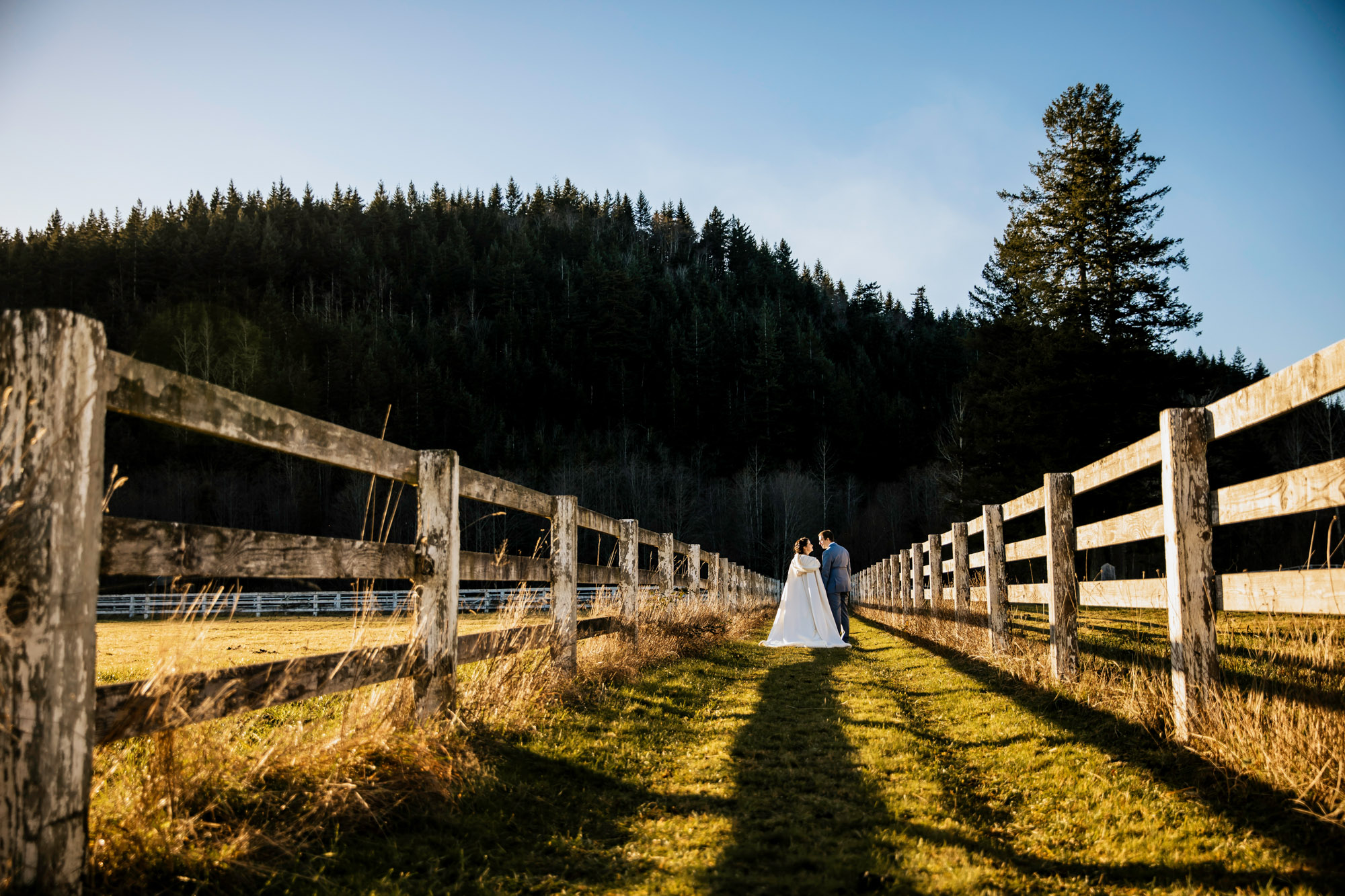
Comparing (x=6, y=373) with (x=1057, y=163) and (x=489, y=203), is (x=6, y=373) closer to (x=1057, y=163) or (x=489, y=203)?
(x=1057, y=163)

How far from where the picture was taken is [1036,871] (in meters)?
2.71

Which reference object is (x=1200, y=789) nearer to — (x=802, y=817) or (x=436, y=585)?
(x=802, y=817)

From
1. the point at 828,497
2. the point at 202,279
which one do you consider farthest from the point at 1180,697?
the point at 202,279

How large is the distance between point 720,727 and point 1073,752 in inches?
78.6

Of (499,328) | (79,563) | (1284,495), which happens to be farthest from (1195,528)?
(499,328)

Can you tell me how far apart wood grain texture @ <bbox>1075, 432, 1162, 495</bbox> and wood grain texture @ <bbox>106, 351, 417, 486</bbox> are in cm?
369

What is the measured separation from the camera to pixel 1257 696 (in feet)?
11.4

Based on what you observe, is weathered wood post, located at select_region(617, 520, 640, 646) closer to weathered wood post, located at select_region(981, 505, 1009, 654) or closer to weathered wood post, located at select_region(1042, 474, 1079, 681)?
weathered wood post, located at select_region(981, 505, 1009, 654)

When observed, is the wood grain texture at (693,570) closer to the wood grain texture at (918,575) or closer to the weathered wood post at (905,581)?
the wood grain texture at (918,575)

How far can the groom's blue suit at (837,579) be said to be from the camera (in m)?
12.9

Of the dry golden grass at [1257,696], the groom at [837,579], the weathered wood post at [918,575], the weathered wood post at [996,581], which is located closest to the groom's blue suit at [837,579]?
the groom at [837,579]

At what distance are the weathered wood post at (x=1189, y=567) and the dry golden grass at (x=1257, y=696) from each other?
0.36 ft

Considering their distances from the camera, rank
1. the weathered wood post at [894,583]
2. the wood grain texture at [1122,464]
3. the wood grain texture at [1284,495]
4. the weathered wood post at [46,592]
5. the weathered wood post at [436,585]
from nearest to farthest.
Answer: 1. the weathered wood post at [46,592]
2. the wood grain texture at [1284,495]
3. the weathered wood post at [436,585]
4. the wood grain texture at [1122,464]
5. the weathered wood post at [894,583]

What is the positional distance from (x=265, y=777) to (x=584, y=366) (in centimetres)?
9994
